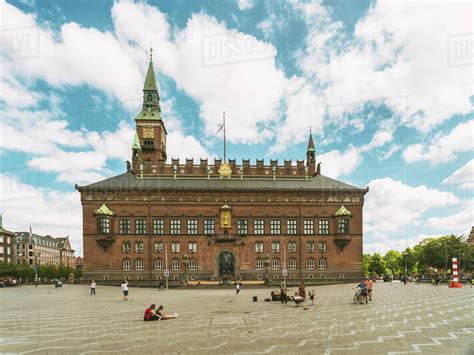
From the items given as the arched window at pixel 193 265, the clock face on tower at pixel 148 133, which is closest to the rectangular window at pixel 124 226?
the arched window at pixel 193 265

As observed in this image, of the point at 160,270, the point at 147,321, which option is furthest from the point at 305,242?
the point at 147,321

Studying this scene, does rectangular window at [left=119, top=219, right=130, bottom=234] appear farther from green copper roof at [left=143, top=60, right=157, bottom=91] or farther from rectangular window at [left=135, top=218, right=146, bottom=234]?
green copper roof at [left=143, top=60, right=157, bottom=91]

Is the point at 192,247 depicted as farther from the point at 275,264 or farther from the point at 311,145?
the point at 311,145

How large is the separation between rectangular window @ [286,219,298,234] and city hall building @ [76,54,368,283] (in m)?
0.16

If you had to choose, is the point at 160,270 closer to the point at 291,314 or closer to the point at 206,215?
the point at 206,215

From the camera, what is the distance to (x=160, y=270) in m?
59.0

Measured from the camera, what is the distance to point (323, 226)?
6169 centimetres

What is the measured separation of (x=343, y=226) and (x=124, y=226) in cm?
3539

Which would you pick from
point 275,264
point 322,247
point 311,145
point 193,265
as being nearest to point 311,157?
point 311,145

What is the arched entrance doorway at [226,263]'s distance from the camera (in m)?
59.8

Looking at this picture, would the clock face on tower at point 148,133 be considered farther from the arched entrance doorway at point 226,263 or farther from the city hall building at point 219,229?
the arched entrance doorway at point 226,263

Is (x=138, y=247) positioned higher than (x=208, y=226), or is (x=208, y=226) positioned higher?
(x=208, y=226)

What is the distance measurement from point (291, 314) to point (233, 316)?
3.36 meters

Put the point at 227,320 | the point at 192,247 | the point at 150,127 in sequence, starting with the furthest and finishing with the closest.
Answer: the point at 150,127
the point at 192,247
the point at 227,320
